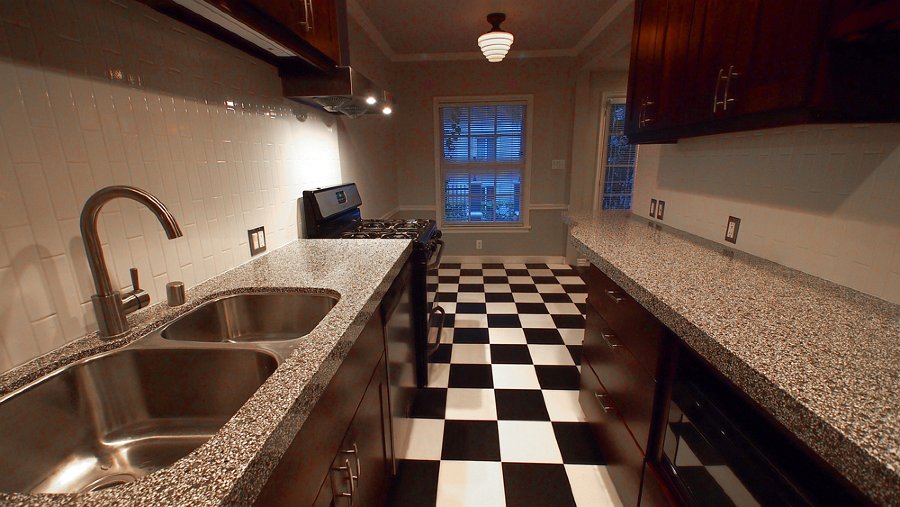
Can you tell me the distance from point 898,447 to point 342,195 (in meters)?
2.30

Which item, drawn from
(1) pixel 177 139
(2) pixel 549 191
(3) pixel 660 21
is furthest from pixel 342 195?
(2) pixel 549 191

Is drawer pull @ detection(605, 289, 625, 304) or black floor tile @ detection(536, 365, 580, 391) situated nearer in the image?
drawer pull @ detection(605, 289, 625, 304)

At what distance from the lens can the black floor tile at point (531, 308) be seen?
10.2 feet

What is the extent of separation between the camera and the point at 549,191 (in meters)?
4.29

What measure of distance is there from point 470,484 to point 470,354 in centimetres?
101

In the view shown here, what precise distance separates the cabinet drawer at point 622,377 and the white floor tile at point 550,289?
1.84 meters

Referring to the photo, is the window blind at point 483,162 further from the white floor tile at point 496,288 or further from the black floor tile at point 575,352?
the black floor tile at point 575,352

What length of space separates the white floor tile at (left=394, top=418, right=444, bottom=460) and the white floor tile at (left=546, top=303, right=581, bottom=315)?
1.62m

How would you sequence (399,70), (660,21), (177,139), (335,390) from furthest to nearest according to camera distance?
(399,70) < (660,21) < (177,139) < (335,390)

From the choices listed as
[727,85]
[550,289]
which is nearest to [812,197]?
[727,85]

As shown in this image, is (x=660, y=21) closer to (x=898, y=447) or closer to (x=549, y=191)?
(x=898, y=447)

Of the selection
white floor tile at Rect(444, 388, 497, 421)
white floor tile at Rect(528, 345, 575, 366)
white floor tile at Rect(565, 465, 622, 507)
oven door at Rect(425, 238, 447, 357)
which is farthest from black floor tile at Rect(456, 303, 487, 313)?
white floor tile at Rect(565, 465, 622, 507)

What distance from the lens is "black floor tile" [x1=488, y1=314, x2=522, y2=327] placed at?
287 centimetres

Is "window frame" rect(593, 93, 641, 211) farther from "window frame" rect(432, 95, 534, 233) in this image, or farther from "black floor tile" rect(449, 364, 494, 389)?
"black floor tile" rect(449, 364, 494, 389)
